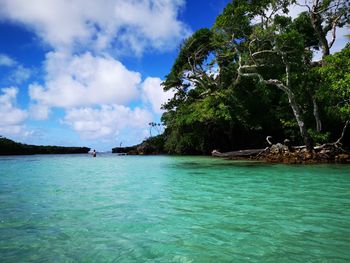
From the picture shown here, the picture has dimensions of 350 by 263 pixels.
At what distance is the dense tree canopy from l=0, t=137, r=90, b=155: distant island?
130 ft

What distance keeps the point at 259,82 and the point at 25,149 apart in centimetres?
6001

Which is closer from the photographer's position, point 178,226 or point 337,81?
point 178,226

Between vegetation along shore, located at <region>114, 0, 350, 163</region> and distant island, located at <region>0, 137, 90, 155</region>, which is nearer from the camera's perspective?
vegetation along shore, located at <region>114, 0, 350, 163</region>

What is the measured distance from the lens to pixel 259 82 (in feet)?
76.6

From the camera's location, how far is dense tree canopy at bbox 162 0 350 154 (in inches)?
791

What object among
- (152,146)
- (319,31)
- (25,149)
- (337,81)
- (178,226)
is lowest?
(178,226)

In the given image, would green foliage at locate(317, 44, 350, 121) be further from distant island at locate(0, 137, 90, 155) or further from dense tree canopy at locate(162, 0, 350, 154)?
distant island at locate(0, 137, 90, 155)

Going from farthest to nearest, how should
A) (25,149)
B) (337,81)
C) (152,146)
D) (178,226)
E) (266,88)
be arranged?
(25,149), (152,146), (266,88), (337,81), (178,226)

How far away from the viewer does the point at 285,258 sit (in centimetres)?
385

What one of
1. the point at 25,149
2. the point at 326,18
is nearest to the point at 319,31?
the point at 326,18

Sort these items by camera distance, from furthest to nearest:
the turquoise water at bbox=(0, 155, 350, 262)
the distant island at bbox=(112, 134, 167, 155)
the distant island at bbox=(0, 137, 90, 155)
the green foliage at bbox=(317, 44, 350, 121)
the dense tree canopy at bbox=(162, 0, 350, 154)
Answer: the distant island at bbox=(0, 137, 90, 155)
the distant island at bbox=(112, 134, 167, 155)
the dense tree canopy at bbox=(162, 0, 350, 154)
the green foliage at bbox=(317, 44, 350, 121)
the turquoise water at bbox=(0, 155, 350, 262)

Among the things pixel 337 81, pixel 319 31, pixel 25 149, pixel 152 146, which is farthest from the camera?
pixel 25 149

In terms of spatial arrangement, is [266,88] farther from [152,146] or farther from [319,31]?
[152,146]

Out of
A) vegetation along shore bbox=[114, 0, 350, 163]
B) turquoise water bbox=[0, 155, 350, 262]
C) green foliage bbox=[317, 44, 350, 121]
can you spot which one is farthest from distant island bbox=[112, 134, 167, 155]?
turquoise water bbox=[0, 155, 350, 262]
